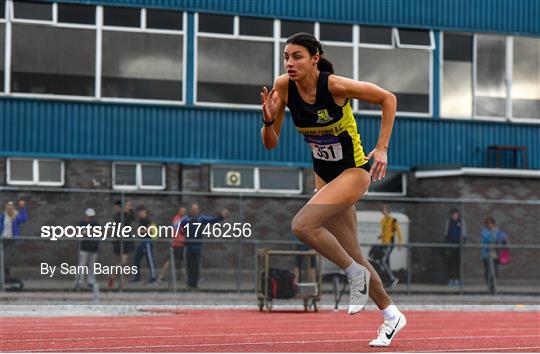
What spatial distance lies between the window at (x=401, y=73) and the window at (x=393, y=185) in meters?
1.75

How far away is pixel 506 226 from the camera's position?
2456 cm

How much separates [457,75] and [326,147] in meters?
23.9

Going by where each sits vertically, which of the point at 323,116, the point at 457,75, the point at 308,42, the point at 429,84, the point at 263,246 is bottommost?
the point at 263,246

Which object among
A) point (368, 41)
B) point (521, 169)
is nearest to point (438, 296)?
point (521, 169)

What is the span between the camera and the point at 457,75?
108 feet

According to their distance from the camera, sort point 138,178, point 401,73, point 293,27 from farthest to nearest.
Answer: point 401,73 < point 293,27 < point 138,178

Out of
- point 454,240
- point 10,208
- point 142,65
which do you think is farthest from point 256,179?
point 10,208

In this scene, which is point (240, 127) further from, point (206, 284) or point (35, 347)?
point (35, 347)

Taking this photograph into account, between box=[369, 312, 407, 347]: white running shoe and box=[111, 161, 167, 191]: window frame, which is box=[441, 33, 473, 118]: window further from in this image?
box=[369, 312, 407, 347]: white running shoe

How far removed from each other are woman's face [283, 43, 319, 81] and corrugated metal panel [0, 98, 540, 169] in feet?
66.8

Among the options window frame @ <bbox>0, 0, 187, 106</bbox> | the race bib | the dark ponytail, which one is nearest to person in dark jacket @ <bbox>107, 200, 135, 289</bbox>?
window frame @ <bbox>0, 0, 187, 106</bbox>

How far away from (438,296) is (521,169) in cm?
817

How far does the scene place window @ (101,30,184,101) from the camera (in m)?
29.8

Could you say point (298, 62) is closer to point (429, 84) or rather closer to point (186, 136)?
point (186, 136)
